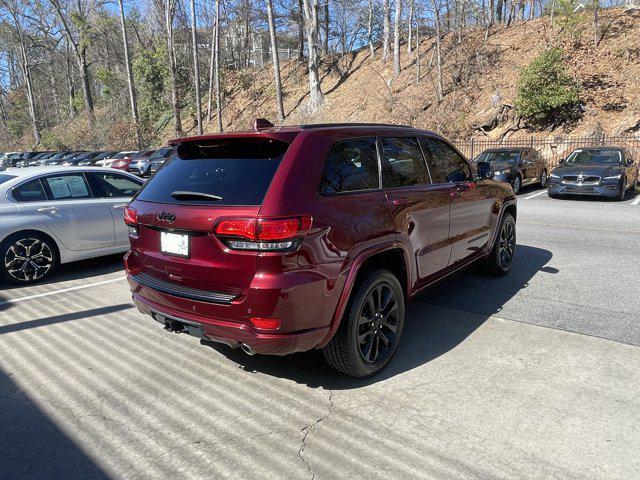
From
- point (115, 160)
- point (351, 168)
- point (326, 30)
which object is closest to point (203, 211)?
point (351, 168)

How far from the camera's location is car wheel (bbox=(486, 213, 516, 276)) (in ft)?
19.0

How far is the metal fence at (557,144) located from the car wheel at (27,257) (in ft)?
56.5

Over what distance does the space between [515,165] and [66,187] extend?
13.3 m

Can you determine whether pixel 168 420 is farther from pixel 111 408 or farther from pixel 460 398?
pixel 460 398

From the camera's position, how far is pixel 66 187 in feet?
21.4

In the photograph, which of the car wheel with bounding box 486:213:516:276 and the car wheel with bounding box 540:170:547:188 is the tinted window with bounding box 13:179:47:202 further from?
the car wheel with bounding box 540:170:547:188

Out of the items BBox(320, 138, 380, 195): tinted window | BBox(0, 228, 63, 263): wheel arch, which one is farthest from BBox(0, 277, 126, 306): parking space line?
BBox(320, 138, 380, 195): tinted window

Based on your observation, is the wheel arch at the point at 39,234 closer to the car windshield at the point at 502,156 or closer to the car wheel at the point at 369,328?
the car wheel at the point at 369,328

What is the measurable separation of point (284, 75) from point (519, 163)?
30.6m

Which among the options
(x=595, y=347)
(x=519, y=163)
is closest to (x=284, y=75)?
(x=519, y=163)

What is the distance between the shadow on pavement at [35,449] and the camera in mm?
2580

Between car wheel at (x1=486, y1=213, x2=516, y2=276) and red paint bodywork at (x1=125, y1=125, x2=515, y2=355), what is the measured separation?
242cm

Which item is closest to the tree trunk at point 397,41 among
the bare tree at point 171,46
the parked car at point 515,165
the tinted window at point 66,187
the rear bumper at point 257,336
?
the bare tree at point 171,46

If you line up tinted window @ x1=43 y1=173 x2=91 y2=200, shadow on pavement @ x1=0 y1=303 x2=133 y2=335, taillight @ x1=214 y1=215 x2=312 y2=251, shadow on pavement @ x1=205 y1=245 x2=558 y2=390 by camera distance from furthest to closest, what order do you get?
tinted window @ x1=43 y1=173 x2=91 y2=200
shadow on pavement @ x1=0 y1=303 x2=133 y2=335
shadow on pavement @ x1=205 y1=245 x2=558 y2=390
taillight @ x1=214 y1=215 x2=312 y2=251
